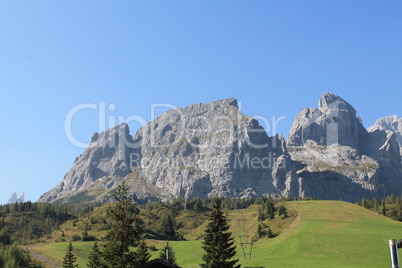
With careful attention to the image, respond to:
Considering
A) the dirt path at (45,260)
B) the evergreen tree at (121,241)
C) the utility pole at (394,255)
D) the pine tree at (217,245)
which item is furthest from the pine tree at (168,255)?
the dirt path at (45,260)

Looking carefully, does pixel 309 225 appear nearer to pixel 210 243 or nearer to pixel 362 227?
pixel 362 227

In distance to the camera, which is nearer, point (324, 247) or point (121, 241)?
point (121, 241)

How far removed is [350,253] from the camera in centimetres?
14388

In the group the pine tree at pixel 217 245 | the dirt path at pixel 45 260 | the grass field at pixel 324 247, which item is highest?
the pine tree at pixel 217 245

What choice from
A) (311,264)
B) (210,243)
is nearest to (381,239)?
(311,264)

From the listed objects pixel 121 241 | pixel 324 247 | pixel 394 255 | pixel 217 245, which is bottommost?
pixel 324 247

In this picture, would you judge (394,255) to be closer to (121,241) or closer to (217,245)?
(121,241)

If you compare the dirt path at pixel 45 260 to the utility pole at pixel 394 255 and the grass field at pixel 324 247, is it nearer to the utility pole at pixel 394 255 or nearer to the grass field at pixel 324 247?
the grass field at pixel 324 247

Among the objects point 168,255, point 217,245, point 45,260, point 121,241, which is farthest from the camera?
point 45,260

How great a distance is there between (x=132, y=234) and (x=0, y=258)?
146 meters

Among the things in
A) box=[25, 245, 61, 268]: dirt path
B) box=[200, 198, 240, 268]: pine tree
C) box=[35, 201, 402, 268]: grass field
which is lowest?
box=[25, 245, 61, 268]: dirt path

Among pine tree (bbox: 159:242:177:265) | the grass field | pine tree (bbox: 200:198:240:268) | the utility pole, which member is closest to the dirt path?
the grass field

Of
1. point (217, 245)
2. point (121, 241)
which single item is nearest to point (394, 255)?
point (121, 241)

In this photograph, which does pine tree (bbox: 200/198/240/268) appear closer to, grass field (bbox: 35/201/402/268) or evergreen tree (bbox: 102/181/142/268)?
evergreen tree (bbox: 102/181/142/268)
